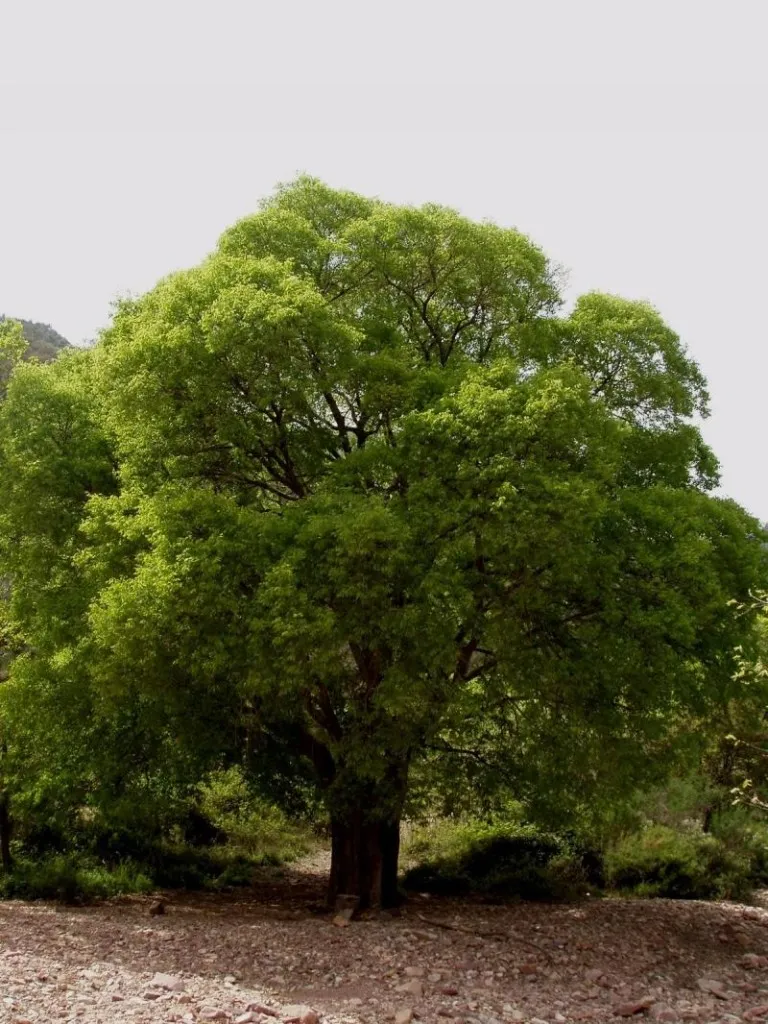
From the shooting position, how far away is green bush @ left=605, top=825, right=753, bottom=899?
1770 centimetres

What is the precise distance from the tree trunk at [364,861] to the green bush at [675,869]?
18.9 feet

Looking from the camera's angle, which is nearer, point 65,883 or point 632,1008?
point 632,1008

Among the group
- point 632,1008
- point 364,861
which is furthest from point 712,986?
point 364,861

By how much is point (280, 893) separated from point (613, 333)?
1250 cm

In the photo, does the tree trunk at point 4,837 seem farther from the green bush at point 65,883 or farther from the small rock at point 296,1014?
the small rock at point 296,1014

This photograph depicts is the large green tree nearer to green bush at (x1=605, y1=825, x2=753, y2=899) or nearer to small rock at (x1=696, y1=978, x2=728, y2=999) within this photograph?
small rock at (x1=696, y1=978, x2=728, y2=999)

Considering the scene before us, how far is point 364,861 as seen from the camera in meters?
14.4

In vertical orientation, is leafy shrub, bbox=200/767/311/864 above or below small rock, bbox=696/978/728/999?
below

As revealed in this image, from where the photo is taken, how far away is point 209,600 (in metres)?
11.2

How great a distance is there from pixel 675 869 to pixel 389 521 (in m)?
11.7

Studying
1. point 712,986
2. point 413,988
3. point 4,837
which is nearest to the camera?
point 413,988

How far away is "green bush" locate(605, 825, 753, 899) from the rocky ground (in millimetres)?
3052

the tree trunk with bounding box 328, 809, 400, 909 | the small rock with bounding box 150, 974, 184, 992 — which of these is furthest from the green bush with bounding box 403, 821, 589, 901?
the small rock with bounding box 150, 974, 184, 992

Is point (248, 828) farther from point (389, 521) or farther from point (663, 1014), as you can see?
point (663, 1014)
